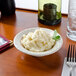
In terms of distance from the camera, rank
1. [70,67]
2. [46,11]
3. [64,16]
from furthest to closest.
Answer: [64,16] < [46,11] < [70,67]

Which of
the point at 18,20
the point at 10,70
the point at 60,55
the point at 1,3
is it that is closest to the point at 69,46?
the point at 60,55

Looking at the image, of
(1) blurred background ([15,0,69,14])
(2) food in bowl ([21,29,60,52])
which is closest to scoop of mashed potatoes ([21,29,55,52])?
(2) food in bowl ([21,29,60,52])

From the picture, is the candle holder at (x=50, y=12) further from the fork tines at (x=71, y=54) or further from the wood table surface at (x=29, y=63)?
the fork tines at (x=71, y=54)

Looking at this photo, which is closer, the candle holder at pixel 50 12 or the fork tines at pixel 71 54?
the fork tines at pixel 71 54

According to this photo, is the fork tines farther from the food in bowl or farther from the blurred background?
the blurred background

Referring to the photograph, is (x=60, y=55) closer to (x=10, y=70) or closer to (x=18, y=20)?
(x=10, y=70)

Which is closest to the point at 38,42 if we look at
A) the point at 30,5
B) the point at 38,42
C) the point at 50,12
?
the point at 38,42

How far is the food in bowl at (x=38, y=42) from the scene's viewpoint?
682 millimetres

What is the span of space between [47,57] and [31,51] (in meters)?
0.08

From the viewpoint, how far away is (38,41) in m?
0.69

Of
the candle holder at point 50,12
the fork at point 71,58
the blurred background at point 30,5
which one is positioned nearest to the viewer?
the fork at point 71,58

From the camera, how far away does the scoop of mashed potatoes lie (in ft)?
2.24

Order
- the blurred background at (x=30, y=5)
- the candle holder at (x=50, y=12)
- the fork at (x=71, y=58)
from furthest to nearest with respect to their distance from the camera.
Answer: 1. the blurred background at (x=30, y=5)
2. the candle holder at (x=50, y=12)
3. the fork at (x=71, y=58)

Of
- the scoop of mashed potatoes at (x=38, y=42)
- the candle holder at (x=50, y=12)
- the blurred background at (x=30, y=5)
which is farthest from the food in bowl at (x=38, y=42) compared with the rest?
the blurred background at (x=30, y=5)
